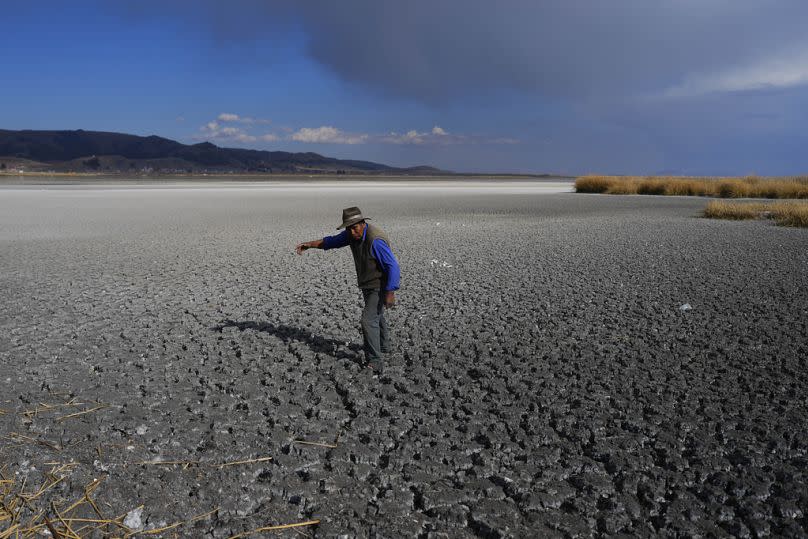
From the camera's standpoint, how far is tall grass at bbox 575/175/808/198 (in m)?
27.1

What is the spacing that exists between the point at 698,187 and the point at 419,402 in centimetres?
3034

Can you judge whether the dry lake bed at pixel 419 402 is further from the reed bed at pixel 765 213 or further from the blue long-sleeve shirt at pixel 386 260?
the reed bed at pixel 765 213

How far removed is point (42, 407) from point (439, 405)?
2.72 metres

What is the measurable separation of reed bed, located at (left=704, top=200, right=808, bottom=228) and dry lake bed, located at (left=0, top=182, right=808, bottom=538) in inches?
281

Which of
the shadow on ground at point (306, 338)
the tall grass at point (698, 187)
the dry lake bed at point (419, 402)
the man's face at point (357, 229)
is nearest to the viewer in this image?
the dry lake bed at point (419, 402)

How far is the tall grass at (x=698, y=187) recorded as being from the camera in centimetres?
2714

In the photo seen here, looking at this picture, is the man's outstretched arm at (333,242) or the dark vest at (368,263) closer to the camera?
the dark vest at (368,263)

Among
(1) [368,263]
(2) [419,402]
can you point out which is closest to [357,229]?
(1) [368,263]

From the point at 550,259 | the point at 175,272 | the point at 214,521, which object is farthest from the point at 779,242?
the point at 214,521

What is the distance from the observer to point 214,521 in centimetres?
269

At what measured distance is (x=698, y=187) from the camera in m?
29.8

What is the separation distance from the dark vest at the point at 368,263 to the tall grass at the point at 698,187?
28.3m

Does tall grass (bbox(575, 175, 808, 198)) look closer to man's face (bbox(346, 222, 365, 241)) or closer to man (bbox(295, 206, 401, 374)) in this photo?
man (bbox(295, 206, 401, 374))

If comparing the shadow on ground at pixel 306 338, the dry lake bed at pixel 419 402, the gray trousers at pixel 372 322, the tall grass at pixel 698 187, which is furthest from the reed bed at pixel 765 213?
the gray trousers at pixel 372 322
